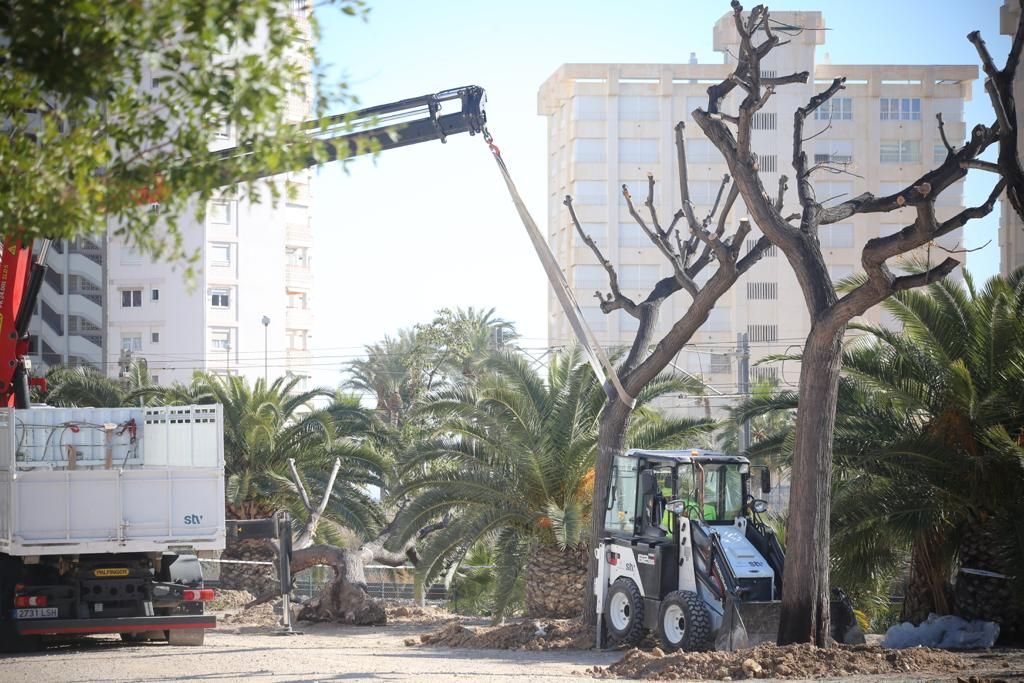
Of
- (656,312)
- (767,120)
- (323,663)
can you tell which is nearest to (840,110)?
(767,120)

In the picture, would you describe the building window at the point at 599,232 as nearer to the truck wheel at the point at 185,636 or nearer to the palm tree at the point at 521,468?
the palm tree at the point at 521,468

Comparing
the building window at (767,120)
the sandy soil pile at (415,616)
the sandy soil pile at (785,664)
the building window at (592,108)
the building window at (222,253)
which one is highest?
the building window at (592,108)

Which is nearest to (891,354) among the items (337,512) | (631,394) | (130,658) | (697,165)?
(631,394)

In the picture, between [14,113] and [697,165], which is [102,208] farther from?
[697,165]

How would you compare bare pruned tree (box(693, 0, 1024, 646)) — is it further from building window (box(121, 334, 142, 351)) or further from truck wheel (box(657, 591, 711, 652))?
building window (box(121, 334, 142, 351))

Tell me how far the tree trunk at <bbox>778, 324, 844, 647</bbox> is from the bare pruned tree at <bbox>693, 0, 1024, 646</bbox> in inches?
0.5

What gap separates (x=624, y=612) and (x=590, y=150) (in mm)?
62803

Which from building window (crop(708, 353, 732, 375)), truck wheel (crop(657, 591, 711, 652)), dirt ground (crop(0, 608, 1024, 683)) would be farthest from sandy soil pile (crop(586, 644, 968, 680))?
building window (crop(708, 353, 732, 375))

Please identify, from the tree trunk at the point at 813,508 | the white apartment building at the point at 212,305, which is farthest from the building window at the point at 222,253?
the tree trunk at the point at 813,508

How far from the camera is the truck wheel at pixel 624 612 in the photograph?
16.9 metres

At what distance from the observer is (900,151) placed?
80438 mm

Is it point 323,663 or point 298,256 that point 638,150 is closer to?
point 298,256

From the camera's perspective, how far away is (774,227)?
15672mm

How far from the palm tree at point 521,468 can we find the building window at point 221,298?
46228mm
